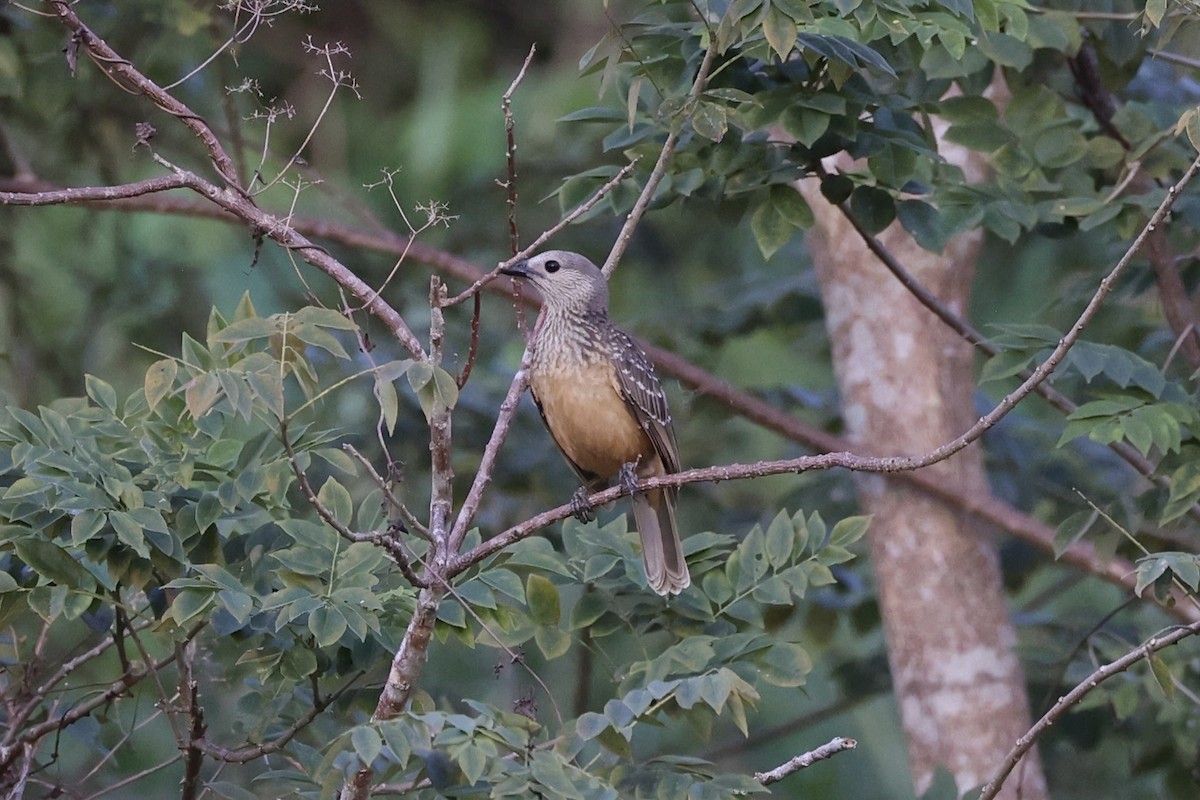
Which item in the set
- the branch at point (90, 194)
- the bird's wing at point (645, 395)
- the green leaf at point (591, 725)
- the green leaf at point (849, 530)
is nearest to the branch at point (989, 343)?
the green leaf at point (849, 530)

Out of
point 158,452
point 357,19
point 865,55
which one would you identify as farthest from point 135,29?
point 357,19

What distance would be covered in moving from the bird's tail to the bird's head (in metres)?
0.66

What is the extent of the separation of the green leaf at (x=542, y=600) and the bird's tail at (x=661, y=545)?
280 millimetres

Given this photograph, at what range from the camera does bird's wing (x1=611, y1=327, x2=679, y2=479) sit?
4.66 meters

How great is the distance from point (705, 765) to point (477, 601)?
594 mm

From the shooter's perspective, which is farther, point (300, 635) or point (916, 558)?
point (916, 558)

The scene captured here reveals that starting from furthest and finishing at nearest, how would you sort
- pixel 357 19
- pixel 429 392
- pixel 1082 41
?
1. pixel 357 19
2. pixel 1082 41
3. pixel 429 392

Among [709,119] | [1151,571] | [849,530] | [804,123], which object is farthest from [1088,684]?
[804,123]

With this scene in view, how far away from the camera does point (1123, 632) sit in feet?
17.3

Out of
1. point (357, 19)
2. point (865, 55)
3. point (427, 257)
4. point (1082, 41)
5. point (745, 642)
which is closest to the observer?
point (745, 642)

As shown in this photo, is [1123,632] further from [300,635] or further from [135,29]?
[135,29]

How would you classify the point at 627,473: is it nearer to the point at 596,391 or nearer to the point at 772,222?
the point at 596,391

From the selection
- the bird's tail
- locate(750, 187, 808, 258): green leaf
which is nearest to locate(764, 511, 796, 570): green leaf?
the bird's tail

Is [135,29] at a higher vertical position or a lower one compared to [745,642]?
higher
